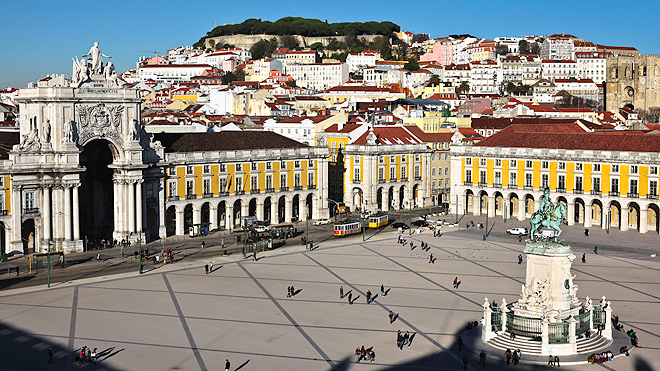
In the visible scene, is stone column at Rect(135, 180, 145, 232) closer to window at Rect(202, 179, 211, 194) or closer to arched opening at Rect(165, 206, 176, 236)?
arched opening at Rect(165, 206, 176, 236)

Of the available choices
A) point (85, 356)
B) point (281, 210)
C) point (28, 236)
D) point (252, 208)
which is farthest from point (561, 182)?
point (85, 356)

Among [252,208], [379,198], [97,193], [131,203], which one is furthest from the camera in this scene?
[379,198]

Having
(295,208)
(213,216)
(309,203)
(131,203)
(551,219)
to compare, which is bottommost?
(213,216)

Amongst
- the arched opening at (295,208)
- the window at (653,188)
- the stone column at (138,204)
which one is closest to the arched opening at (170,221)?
the stone column at (138,204)

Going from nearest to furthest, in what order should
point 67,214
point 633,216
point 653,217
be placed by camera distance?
1. point 67,214
2. point 653,217
3. point 633,216

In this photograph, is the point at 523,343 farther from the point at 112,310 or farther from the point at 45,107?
the point at 45,107

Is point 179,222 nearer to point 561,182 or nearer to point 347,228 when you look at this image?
point 347,228

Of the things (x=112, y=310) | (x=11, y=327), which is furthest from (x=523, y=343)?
(x=11, y=327)

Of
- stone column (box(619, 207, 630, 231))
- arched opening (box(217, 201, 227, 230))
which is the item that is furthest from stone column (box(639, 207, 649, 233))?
arched opening (box(217, 201, 227, 230))
